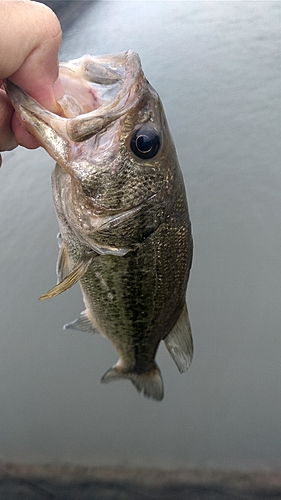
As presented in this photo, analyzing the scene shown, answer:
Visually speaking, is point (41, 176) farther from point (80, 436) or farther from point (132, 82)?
point (132, 82)

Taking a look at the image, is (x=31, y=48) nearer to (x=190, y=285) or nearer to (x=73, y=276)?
(x=73, y=276)

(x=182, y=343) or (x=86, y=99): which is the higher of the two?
(x=86, y=99)

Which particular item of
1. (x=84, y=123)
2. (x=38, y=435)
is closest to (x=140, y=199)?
(x=84, y=123)

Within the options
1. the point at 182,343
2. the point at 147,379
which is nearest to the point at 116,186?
the point at 182,343

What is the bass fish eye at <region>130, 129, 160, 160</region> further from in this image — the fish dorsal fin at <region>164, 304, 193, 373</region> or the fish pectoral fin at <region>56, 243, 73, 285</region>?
the fish dorsal fin at <region>164, 304, 193, 373</region>

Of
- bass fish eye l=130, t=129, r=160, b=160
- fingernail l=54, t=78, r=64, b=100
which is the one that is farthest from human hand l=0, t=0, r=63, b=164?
bass fish eye l=130, t=129, r=160, b=160

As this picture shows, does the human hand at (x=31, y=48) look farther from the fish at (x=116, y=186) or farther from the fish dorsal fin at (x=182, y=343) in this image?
the fish dorsal fin at (x=182, y=343)
